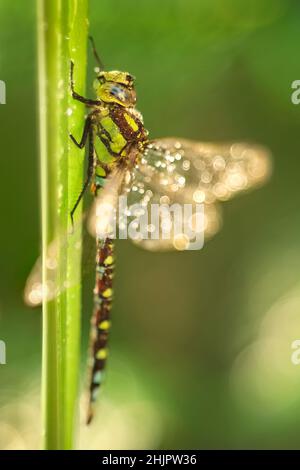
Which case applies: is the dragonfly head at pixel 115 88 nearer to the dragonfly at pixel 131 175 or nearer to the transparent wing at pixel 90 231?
the dragonfly at pixel 131 175

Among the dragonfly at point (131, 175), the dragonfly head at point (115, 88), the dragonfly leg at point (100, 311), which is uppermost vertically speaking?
the dragonfly head at point (115, 88)

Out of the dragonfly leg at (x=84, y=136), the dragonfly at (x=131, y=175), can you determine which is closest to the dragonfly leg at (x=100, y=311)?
the dragonfly at (x=131, y=175)

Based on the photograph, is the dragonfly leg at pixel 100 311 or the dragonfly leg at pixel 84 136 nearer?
the dragonfly leg at pixel 84 136

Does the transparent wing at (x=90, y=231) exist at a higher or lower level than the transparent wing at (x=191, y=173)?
lower

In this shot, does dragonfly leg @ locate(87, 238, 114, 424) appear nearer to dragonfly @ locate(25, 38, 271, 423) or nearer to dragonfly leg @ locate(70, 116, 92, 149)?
dragonfly @ locate(25, 38, 271, 423)

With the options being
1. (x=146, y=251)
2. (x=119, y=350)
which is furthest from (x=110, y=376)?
(x=146, y=251)

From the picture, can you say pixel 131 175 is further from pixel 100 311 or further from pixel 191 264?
pixel 191 264

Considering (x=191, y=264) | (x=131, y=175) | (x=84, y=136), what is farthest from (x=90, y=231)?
(x=191, y=264)
